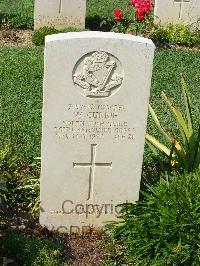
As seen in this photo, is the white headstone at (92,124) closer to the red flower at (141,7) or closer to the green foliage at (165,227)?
the green foliage at (165,227)

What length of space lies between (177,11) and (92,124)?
6414mm

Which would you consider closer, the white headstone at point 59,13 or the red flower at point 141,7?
the red flower at point 141,7

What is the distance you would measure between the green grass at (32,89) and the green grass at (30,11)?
4.66 ft

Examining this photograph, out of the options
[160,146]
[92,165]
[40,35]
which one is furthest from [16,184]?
[40,35]

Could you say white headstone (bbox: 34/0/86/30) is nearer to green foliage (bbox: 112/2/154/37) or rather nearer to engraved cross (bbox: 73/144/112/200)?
green foliage (bbox: 112/2/154/37)

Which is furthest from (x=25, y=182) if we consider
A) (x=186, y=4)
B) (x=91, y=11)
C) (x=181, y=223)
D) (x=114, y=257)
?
(x=91, y=11)

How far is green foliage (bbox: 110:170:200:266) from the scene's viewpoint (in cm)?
449

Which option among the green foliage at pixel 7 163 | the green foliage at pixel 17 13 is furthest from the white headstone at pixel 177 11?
the green foliage at pixel 7 163

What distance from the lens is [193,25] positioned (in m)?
10.7

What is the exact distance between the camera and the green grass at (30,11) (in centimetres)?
1072

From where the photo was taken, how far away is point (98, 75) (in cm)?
456

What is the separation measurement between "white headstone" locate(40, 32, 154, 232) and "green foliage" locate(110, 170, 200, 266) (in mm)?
271

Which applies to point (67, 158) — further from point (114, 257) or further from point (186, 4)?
point (186, 4)

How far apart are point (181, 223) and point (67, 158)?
1.03 meters
